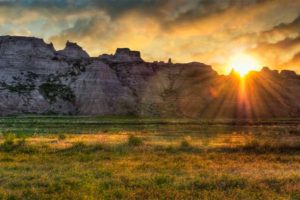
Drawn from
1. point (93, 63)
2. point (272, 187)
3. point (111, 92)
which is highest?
point (93, 63)

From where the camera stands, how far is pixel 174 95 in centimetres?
16538

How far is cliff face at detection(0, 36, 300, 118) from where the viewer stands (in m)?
145

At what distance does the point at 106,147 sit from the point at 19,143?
7.06m

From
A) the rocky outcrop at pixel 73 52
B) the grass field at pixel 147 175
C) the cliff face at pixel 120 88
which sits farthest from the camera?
the rocky outcrop at pixel 73 52

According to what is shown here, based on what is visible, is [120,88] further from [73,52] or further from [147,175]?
[147,175]

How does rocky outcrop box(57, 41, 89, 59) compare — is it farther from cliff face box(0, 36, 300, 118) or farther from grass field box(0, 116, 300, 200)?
grass field box(0, 116, 300, 200)

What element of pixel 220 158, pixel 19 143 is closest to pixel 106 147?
pixel 19 143

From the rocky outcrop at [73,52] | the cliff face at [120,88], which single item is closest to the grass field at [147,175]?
the cliff face at [120,88]

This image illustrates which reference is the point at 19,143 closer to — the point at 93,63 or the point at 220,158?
the point at 220,158

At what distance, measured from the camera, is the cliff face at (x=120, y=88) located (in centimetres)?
14462

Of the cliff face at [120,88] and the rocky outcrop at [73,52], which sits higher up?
the rocky outcrop at [73,52]

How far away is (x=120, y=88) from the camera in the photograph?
6245 inches

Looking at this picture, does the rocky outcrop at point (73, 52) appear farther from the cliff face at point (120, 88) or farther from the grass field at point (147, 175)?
the grass field at point (147, 175)

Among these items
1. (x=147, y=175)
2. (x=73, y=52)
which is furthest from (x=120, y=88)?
(x=147, y=175)
